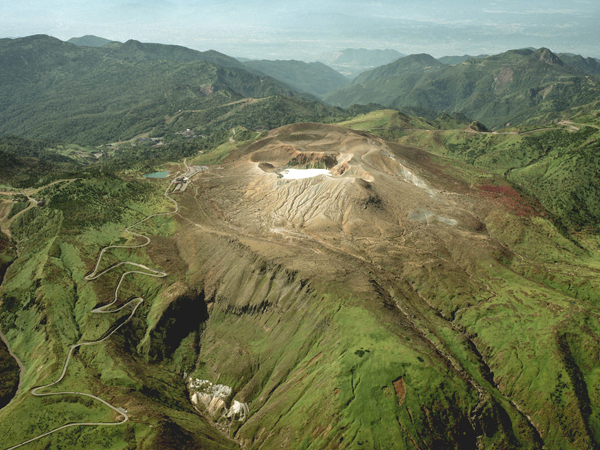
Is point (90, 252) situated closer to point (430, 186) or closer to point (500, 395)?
point (500, 395)

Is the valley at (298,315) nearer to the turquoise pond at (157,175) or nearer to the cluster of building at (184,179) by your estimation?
the cluster of building at (184,179)

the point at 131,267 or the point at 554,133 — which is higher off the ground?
the point at 554,133

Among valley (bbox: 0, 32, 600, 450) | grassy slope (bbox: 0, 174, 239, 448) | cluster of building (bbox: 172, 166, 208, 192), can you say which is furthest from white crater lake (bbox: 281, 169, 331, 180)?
grassy slope (bbox: 0, 174, 239, 448)

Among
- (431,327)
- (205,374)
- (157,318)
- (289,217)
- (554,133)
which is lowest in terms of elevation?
(205,374)

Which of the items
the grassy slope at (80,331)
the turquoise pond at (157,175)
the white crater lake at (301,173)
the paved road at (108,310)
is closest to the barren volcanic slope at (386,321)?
the paved road at (108,310)

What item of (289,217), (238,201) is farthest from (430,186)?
(238,201)

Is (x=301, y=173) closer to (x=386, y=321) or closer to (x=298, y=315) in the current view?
(x=298, y=315)

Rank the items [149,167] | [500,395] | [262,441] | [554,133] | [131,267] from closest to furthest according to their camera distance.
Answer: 1. [262,441]
2. [500,395]
3. [131,267]
4. [149,167]
5. [554,133]

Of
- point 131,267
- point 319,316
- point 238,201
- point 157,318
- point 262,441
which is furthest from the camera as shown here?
point 238,201

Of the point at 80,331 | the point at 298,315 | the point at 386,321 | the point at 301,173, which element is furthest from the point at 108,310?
the point at 301,173
